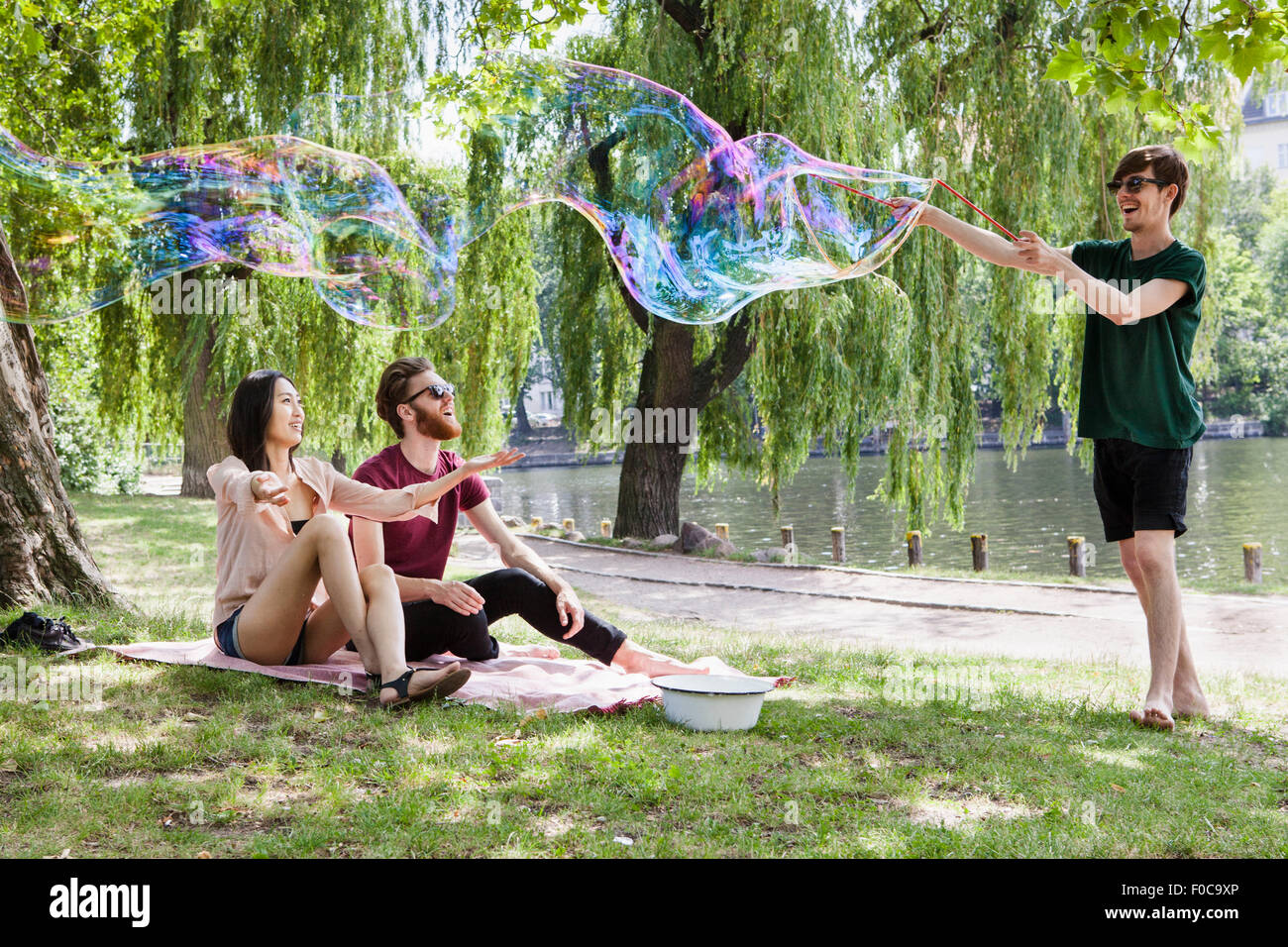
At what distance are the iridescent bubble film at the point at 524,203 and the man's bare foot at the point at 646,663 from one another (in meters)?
1.66

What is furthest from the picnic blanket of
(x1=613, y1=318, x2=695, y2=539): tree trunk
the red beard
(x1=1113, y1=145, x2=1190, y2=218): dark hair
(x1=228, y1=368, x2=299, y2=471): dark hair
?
(x1=613, y1=318, x2=695, y2=539): tree trunk

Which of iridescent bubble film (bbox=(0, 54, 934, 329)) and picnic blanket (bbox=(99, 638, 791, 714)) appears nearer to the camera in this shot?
picnic blanket (bbox=(99, 638, 791, 714))

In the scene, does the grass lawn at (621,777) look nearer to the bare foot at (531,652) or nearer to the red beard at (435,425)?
the bare foot at (531,652)

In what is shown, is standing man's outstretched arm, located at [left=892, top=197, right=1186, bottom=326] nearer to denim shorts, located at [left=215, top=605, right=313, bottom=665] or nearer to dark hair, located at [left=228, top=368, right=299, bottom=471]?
dark hair, located at [left=228, top=368, right=299, bottom=471]

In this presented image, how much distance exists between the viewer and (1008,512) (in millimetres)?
23094

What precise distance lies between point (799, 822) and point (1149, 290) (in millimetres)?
2466

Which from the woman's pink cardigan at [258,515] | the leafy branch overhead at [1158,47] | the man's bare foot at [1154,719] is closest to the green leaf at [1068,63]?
the leafy branch overhead at [1158,47]

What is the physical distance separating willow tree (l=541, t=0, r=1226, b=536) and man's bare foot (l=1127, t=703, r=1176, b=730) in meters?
6.38

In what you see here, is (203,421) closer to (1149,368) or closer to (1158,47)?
(1158,47)

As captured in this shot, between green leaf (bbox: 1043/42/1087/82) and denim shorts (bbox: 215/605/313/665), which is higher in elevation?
green leaf (bbox: 1043/42/1087/82)

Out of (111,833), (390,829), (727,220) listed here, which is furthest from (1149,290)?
(111,833)

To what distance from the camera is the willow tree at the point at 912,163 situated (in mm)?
9664

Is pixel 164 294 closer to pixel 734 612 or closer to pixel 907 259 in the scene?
pixel 734 612

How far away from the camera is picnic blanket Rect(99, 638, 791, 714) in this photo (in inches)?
157
